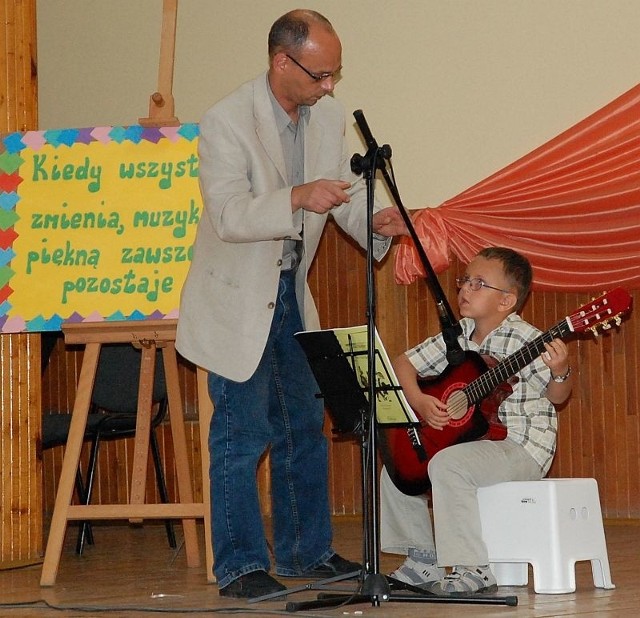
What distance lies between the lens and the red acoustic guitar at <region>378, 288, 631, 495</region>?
2.97 m

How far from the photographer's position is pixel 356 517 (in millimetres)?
5219

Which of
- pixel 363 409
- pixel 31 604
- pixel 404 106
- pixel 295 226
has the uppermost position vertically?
pixel 404 106

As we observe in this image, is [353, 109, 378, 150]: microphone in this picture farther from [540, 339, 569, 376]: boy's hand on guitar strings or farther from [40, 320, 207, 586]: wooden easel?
[40, 320, 207, 586]: wooden easel

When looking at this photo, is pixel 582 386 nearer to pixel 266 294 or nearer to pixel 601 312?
pixel 601 312

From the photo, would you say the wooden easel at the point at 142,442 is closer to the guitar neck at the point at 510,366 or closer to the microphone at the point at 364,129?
the guitar neck at the point at 510,366

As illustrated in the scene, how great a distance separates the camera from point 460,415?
302 centimetres

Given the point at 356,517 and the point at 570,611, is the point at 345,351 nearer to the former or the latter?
the point at 570,611

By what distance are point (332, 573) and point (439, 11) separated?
A: 2.87 metres

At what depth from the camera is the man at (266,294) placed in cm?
292

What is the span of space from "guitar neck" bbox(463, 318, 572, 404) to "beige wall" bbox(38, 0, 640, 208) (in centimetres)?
206

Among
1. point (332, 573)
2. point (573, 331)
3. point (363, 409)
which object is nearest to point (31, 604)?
point (332, 573)

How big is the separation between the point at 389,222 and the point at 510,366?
0.49 meters

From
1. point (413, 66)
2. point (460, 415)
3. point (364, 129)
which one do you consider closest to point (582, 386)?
point (413, 66)

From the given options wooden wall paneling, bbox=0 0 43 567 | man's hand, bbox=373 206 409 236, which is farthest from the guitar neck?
wooden wall paneling, bbox=0 0 43 567
